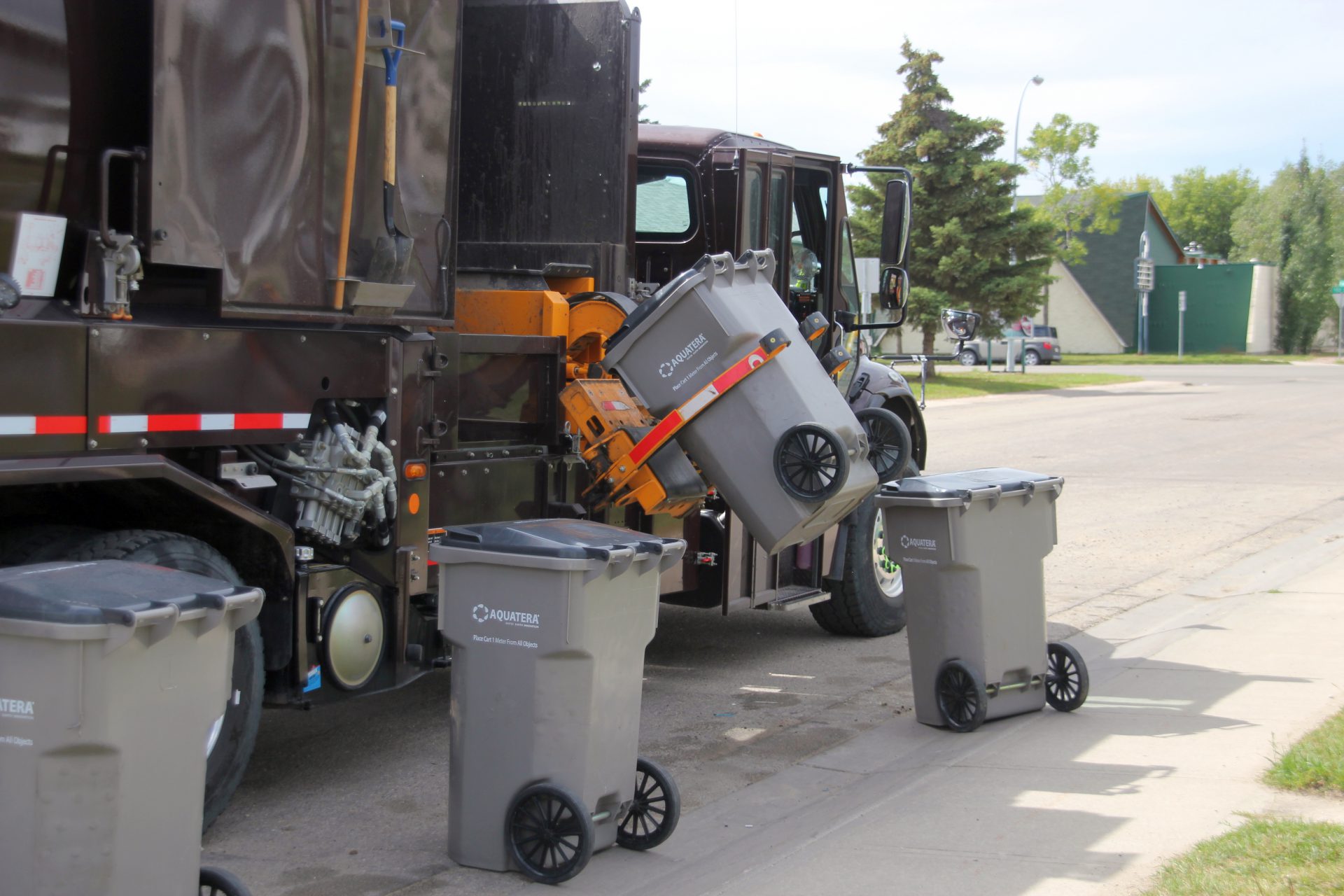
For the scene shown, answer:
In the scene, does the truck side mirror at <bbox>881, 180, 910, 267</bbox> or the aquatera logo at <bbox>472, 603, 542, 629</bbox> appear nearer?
the aquatera logo at <bbox>472, 603, 542, 629</bbox>

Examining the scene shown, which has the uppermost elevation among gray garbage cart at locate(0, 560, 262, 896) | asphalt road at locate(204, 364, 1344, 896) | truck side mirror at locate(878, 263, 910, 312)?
truck side mirror at locate(878, 263, 910, 312)

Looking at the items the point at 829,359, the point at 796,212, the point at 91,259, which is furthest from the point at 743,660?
the point at 91,259

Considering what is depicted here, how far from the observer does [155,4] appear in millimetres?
4055

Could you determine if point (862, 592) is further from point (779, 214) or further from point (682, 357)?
point (682, 357)

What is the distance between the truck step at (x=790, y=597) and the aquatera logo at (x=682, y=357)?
1894 mm

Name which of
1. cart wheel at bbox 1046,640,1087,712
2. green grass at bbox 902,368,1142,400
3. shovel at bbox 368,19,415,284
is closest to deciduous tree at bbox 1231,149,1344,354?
green grass at bbox 902,368,1142,400

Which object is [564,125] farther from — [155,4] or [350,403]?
[155,4]

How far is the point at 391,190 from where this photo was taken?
5.04 m

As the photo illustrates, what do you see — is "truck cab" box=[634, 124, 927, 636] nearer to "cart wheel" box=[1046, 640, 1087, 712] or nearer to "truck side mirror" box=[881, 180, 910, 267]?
"truck side mirror" box=[881, 180, 910, 267]

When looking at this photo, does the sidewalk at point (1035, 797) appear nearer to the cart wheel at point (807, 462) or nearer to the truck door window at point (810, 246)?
the cart wheel at point (807, 462)

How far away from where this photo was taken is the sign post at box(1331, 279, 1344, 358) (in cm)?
5259

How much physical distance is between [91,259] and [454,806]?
6.38 ft

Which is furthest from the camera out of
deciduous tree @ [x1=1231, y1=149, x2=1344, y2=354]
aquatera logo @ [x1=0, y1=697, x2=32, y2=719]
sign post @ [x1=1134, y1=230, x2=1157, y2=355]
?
deciduous tree @ [x1=1231, y1=149, x2=1344, y2=354]

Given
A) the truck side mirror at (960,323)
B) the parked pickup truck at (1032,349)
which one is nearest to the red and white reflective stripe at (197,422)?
the truck side mirror at (960,323)
